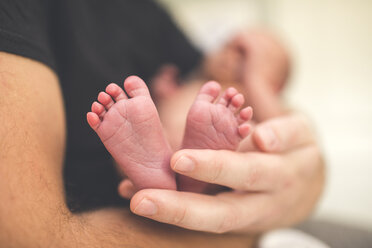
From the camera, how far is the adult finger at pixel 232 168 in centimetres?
34

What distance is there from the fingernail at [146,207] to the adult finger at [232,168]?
5 cm

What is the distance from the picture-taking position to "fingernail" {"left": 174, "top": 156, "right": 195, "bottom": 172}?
33 centimetres

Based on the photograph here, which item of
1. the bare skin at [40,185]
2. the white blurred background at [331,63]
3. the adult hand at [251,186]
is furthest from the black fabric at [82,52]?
the white blurred background at [331,63]

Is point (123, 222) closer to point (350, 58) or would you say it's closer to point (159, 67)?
point (159, 67)

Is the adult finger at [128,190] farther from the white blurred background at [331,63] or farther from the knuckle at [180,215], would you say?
the white blurred background at [331,63]

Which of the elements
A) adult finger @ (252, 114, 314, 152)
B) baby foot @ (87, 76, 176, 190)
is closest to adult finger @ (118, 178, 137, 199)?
baby foot @ (87, 76, 176, 190)

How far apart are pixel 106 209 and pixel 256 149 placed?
0.29 meters

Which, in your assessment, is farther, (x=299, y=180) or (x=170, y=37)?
(x=170, y=37)

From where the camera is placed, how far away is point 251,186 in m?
0.43

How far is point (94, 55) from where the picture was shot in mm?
555

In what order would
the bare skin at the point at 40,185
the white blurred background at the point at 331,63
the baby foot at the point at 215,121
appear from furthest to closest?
the white blurred background at the point at 331,63
the baby foot at the point at 215,121
the bare skin at the point at 40,185

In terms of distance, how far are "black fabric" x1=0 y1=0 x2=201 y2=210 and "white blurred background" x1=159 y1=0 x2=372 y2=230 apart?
2.93 ft

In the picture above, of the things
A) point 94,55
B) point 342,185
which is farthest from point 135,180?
point 342,185

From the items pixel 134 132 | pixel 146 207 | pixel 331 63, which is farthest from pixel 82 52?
pixel 331 63
